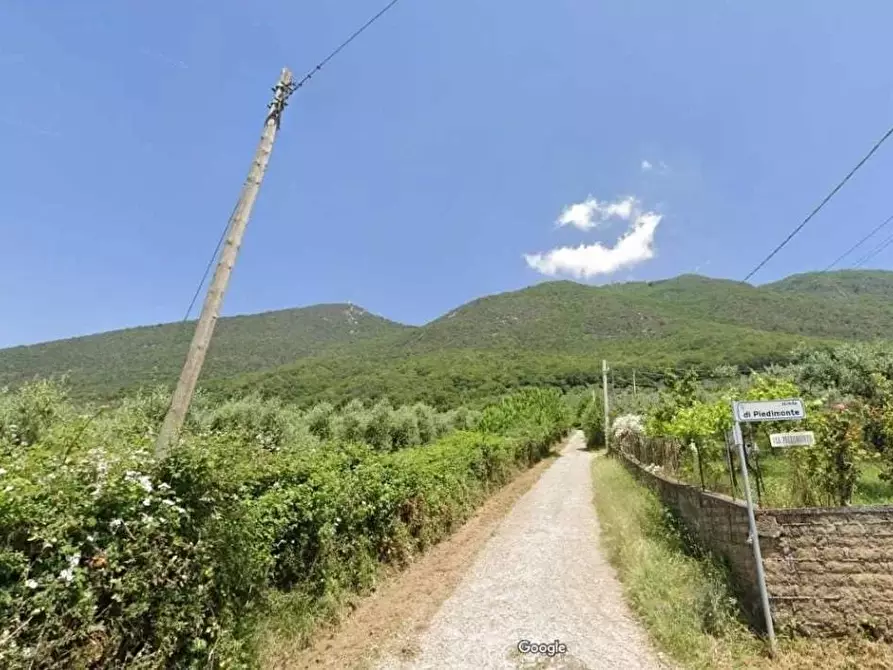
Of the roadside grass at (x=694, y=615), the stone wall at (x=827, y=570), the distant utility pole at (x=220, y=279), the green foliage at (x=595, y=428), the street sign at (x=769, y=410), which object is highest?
the distant utility pole at (x=220, y=279)

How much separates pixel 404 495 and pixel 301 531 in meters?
3.01

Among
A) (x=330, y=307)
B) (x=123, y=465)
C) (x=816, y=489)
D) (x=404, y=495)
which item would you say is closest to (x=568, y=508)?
(x=404, y=495)

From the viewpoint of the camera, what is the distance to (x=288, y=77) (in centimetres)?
575

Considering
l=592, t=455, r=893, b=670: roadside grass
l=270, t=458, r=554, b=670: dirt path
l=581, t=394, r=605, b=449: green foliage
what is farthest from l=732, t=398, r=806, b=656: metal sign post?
l=581, t=394, r=605, b=449: green foliage

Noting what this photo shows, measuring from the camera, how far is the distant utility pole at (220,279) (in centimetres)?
425

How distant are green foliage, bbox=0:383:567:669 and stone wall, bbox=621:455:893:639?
521 cm

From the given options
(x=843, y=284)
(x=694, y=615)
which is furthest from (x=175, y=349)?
(x=843, y=284)

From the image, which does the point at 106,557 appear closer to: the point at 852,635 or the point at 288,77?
the point at 288,77

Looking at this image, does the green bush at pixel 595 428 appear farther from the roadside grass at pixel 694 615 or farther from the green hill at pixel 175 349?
the green hill at pixel 175 349

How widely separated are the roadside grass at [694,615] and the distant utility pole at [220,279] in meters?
5.55

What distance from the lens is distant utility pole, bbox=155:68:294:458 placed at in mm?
4250

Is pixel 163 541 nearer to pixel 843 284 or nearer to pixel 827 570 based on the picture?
pixel 827 570

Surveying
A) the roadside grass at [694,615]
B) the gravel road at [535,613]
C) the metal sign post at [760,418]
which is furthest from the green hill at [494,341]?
the metal sign post at [760,418]

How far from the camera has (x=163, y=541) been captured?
3.57 m
